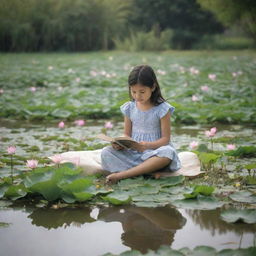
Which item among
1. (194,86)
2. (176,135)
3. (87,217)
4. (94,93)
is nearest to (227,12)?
(194,86)

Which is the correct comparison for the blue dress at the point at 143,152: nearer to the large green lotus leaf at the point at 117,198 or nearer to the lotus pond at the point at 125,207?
the lotus pond at the point at 125,207

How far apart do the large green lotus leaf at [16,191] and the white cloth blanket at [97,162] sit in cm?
52

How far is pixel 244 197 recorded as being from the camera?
2271mm

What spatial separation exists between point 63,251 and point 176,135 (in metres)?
2.43

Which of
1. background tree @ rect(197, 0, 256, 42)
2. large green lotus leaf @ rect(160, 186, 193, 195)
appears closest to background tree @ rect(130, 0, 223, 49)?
background tree @ rect(197, 0, 256, 42)

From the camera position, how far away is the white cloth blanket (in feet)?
8.92

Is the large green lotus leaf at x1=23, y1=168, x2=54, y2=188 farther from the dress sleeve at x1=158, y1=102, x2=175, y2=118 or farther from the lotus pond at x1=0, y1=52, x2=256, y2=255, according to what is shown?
the dress sleeve at x1=158, y1=102, x2=175, y2=118

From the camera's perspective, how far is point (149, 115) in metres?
2.81

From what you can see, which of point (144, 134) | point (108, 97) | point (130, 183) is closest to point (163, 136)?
point (144, 134)

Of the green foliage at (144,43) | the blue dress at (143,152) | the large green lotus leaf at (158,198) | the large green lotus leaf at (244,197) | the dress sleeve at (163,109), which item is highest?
the green foliage at (144,43)

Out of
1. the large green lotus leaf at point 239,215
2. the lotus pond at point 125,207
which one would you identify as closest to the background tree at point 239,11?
the lotus pond at point 125,207

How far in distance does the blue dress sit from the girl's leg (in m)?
0.03

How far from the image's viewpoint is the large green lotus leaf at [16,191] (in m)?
2.27

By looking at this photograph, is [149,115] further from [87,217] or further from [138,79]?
[87,217]
